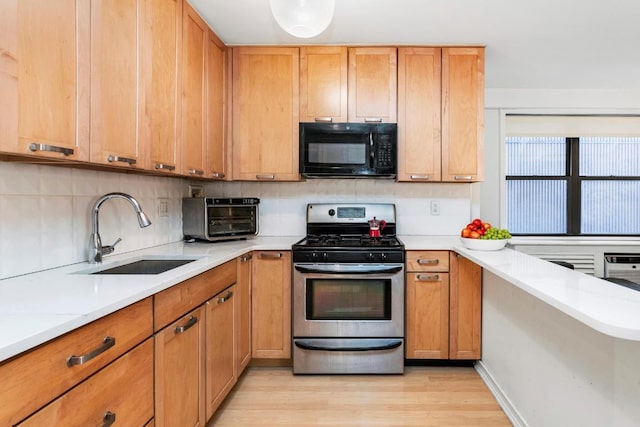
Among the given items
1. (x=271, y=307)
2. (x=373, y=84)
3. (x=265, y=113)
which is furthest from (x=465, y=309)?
(x=265, y=113)

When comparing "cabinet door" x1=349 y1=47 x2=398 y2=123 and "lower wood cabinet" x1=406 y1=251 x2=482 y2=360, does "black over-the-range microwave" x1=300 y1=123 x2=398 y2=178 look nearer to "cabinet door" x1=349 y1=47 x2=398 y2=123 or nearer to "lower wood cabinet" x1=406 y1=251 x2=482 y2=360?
"cabinet door" x1=349 y1=47 x2=398 y2=123

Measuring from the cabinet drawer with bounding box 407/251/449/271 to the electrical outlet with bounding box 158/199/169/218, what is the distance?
169cm

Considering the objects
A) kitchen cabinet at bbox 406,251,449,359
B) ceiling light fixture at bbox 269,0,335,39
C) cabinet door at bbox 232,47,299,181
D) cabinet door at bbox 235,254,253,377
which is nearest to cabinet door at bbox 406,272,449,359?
kitchen cabinet at bbox 406,251,449,359

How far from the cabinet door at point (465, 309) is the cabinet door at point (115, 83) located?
2.05 meters

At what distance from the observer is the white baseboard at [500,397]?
1.84 meters

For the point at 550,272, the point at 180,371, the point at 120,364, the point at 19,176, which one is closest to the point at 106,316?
the point at 120,364

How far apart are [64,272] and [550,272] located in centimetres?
203

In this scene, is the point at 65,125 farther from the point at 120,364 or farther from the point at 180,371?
the point at 180,371

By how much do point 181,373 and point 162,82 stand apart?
1.39 metres

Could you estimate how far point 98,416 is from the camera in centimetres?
100

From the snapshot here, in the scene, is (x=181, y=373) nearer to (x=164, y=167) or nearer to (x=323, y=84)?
(x=164, y=167)

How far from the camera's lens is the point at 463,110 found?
8.66 ft

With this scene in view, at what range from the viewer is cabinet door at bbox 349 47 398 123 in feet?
8.65

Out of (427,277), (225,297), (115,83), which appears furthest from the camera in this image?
(427,277)
